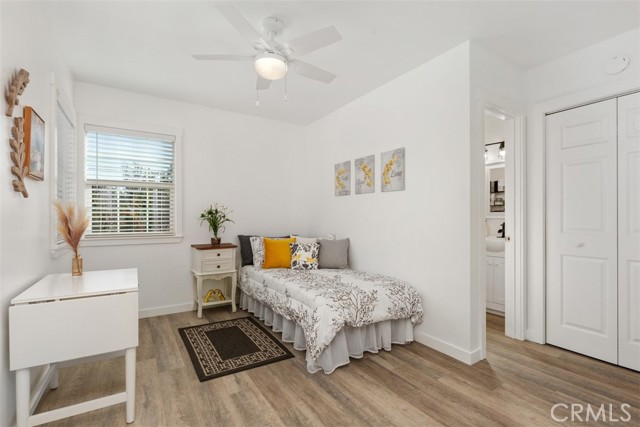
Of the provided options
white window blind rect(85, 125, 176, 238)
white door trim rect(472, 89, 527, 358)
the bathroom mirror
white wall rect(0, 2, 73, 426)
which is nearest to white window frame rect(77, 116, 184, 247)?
white window blind rect(85, 125, 176, 238)

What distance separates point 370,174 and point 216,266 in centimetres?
209

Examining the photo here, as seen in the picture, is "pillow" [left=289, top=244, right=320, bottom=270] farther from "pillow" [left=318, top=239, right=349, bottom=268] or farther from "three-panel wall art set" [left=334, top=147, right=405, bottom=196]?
"three-panel wall art set" [left=334, top=147, right=405, bottom=196]

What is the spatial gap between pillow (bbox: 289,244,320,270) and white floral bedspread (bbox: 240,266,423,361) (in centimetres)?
18

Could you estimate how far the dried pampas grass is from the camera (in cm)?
205

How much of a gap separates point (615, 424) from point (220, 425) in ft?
7.30

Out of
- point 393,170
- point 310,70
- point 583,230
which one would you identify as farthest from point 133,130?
point 583,230

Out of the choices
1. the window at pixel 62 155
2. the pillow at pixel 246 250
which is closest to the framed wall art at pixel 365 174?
the pillow at pixel 246 250

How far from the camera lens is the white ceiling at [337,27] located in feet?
6.92

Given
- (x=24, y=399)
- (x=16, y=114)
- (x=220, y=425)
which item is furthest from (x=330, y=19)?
(x=24, y=399)

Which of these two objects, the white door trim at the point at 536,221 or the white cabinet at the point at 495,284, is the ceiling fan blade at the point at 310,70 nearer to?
the white door trim at the point at 536,221

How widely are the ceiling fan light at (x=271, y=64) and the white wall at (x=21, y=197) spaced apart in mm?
1274

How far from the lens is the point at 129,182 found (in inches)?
140

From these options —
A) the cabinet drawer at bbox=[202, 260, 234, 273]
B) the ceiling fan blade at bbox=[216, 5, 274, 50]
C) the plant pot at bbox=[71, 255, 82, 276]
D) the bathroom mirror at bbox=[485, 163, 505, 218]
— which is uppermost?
the ceiling fan blade at bbox=[216, 5, 274, 50]

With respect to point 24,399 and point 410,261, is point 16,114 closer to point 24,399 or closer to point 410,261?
point 24,399
